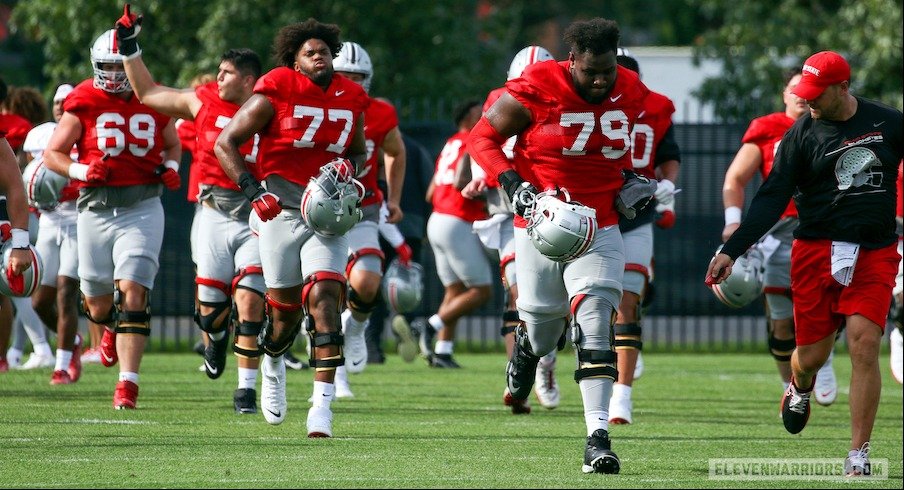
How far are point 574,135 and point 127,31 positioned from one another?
286 centimetres

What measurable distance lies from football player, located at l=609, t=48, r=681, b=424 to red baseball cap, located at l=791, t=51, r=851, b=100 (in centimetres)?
185

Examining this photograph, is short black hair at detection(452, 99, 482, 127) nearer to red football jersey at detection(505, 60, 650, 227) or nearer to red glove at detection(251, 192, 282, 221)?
red glove at detection(251, 192, 282, 221)

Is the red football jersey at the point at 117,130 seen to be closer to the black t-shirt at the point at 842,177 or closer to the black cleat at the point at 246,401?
the black cleat at the point at 246,401

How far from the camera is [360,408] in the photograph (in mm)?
9852

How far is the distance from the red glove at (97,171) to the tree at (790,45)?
10669mm

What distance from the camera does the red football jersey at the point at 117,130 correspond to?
31.5ft

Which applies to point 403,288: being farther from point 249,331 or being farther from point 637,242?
point 637,242

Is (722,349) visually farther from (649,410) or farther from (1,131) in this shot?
(1,131)

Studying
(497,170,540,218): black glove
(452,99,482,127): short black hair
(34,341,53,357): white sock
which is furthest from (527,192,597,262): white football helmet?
(34,341,53,357): white sock

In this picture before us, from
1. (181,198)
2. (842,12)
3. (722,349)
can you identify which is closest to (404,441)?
(181,198)

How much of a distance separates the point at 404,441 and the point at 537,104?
192 centimetres

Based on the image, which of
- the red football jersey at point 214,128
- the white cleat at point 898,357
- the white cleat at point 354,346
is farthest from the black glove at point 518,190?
the white cleat at point 898,357

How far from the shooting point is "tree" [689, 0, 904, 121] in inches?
757

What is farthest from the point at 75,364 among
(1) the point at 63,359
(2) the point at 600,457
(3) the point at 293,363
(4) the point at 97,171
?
(2) the point at 600,457
